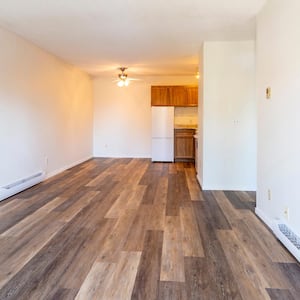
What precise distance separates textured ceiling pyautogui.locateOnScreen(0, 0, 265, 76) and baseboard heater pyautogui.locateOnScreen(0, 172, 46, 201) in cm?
231

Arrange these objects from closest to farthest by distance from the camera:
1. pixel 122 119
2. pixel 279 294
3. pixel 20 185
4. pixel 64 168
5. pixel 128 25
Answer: pixel 279 294
pixel 128 25
pixel 20 185
pixel 64 168
pixel 122 119

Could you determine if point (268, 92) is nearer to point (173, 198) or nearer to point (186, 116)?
point (173, 198)

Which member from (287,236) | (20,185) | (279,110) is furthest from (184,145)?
(287,236)

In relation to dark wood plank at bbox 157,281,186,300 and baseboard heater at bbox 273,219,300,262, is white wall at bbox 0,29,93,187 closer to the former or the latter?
dark wood plank at bbox 157,281,186,300

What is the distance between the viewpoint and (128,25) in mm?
3918

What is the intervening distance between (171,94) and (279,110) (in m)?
5.36

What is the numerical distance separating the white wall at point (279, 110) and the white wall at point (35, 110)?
3.57 meters

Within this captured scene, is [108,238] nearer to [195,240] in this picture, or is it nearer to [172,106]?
[195,240]

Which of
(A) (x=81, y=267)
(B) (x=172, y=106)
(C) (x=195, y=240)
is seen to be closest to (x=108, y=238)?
(A) (x=81, y=267)

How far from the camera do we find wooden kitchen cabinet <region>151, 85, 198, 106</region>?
804 centimetres

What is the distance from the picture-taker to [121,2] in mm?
3158

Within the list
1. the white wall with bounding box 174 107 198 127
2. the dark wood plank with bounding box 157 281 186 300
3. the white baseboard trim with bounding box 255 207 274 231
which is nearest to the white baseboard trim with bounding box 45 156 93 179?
the white wall with bounding box 174 107 198 127

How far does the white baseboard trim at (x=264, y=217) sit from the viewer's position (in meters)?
3.08

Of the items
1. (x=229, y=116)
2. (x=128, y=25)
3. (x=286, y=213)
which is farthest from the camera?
(x=229, y=116)
